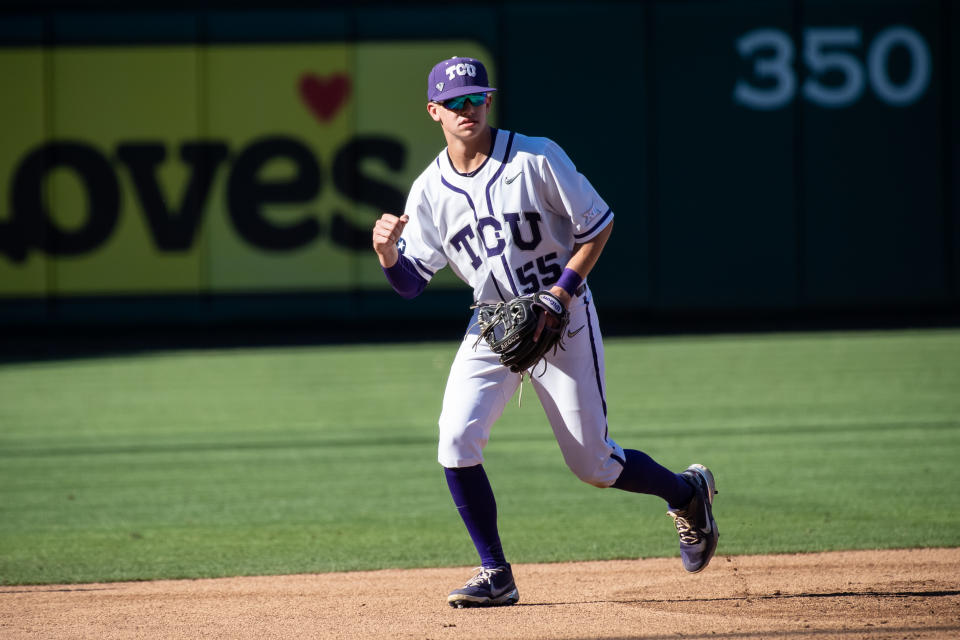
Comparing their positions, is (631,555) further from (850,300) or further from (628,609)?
(850,300)

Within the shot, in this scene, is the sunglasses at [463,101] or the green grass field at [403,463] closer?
the sunglasses at [463,101]

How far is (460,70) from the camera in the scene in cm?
452

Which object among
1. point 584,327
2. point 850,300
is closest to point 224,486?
point 584,327

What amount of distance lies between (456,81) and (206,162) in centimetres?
1298

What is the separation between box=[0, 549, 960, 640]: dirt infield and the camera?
4223 millimetres

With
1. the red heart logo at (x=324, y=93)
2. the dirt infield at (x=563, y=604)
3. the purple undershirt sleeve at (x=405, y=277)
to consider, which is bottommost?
the dirt infield at (x=563, y=604)

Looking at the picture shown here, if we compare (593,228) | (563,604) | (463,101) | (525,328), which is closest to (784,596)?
(563,604)

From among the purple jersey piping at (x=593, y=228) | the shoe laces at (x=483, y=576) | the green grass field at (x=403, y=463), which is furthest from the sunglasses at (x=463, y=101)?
the green grass field at (x=403, y=463)

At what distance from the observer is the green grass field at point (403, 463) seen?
584cm

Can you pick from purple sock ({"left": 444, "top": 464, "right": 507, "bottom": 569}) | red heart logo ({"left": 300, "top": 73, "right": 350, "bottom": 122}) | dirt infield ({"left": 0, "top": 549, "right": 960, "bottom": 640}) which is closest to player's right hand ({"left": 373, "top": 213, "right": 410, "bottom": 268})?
purple sock ({"left": 444, "top": 464, "right": 507, "bottom": 569})

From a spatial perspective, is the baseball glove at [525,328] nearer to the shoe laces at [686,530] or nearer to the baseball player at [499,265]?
the baseball player at [499,265]

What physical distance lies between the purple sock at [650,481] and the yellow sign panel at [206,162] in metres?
12.3

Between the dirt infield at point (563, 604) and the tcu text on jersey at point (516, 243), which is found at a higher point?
the tcu text on jersey at point (516, 243)

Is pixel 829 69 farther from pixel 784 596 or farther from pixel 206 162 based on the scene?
pixel 784 596
